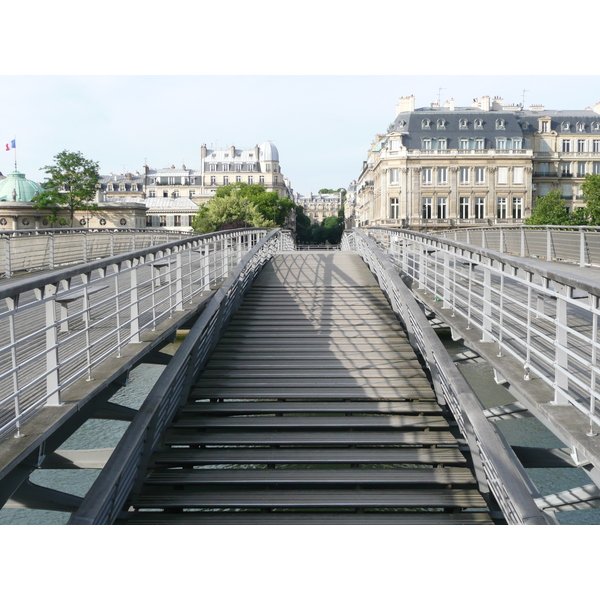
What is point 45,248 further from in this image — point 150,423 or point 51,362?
point 51,362

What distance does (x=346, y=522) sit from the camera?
5438 millimetres

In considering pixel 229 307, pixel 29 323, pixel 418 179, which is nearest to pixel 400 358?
pixel 229 307

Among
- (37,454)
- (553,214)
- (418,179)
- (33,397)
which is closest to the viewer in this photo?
(37,454)

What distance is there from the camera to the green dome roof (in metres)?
66.4

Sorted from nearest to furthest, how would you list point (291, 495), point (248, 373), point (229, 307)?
point (291, 495) → point (248, 373) → point (229, 307)

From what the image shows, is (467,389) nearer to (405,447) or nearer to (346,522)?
(405,447)

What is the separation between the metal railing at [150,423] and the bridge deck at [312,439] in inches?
6.2

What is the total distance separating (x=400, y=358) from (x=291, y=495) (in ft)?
11.0

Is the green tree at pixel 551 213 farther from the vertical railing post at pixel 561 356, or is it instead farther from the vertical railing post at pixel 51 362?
the vertical railing post at pixel 51 362

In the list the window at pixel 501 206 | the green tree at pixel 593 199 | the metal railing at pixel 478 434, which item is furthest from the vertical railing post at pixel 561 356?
the window at pixel 501 206

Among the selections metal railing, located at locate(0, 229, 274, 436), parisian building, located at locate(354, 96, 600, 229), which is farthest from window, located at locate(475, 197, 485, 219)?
metal railing, located at locate(0, 229, 274, 436)

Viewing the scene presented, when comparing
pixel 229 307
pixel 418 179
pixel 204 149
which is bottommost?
pixel 229 307

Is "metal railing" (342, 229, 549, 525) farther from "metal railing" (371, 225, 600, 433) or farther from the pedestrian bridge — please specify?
"metal railing" (371, 225, 600, 433)

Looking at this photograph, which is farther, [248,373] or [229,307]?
[229,307]
